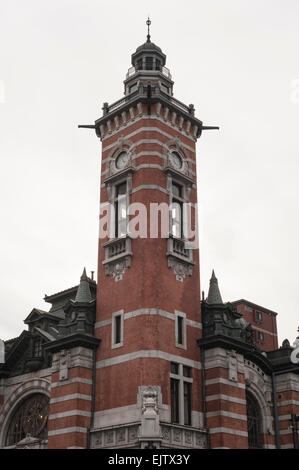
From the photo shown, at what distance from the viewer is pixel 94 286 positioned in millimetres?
40000

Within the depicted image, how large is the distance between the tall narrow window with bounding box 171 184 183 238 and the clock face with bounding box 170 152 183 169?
53.1 inches

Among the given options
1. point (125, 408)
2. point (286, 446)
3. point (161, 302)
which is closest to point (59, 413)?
point (125, 408)

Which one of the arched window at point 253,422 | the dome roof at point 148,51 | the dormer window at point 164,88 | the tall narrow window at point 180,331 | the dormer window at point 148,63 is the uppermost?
the dome roof at point 148,51

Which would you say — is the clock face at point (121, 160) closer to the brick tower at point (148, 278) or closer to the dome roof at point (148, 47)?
the brick tower at point (148, 278)

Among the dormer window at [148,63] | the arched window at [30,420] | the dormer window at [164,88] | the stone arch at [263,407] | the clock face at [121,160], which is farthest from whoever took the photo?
the dormer window at [148,63]

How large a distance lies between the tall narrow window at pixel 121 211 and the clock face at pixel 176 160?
3398 mm

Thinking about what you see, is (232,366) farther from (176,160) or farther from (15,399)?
(15,399)

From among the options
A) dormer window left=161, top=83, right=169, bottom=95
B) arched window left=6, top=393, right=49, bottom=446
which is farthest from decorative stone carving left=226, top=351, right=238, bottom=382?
dormer window left=161, top=83, right=169, bottom=95

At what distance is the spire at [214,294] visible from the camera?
38.0 meters

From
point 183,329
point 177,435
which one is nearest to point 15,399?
point 183,329

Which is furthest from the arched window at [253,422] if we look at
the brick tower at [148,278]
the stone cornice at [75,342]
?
the stone cornice at [75,342]

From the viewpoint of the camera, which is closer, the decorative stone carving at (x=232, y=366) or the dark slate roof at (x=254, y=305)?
the decorative stone carving at (x=232, y=366)

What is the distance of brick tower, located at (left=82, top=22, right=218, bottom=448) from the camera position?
33.2m

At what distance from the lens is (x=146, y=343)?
111ft
